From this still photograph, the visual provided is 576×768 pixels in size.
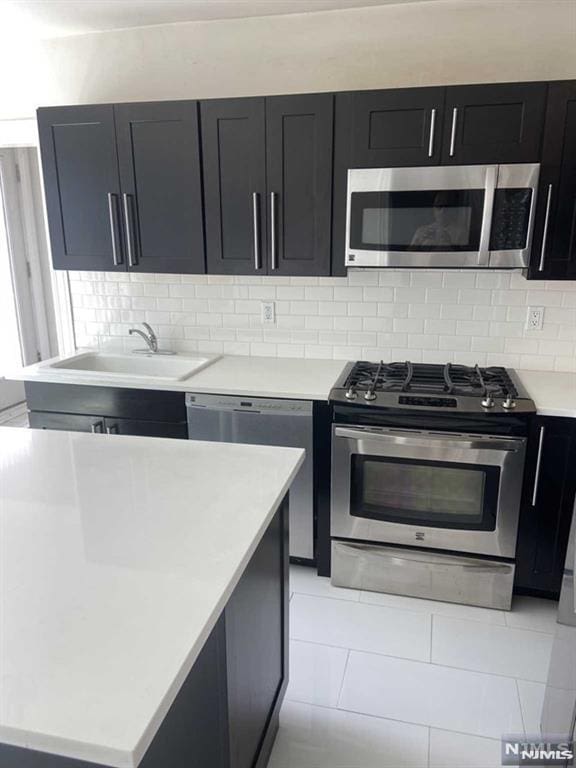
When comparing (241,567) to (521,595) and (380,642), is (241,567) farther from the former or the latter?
(521,595)

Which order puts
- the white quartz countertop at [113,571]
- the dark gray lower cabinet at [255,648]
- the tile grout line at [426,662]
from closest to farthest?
the white quartz countertop at [113,571]
the dark gray lower cabinet at [255,648]
the tile grout line at [426,662]

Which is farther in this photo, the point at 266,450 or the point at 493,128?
the point at 493,128

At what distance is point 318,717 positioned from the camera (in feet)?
6.48

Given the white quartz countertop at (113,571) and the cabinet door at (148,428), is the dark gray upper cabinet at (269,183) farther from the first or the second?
the white quartz countertop at (113,571)

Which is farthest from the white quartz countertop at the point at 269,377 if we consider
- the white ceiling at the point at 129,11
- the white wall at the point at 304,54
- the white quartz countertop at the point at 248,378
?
the white ceiling at the point at 129,11

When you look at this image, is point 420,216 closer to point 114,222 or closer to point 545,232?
point 545,232

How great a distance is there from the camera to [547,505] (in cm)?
243

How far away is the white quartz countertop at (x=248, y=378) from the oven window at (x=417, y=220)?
0.68 metres

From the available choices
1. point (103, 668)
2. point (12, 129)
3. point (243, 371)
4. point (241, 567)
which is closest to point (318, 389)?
point (243, 371)

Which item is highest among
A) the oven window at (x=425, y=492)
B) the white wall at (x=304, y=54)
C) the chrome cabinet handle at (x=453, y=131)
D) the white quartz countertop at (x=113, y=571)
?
the white wall at (x=304, y=54)

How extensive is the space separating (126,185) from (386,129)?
132 cm

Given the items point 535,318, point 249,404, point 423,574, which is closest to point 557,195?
point 535,318

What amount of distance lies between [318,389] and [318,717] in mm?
1318

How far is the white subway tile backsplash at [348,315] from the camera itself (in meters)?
2.85
